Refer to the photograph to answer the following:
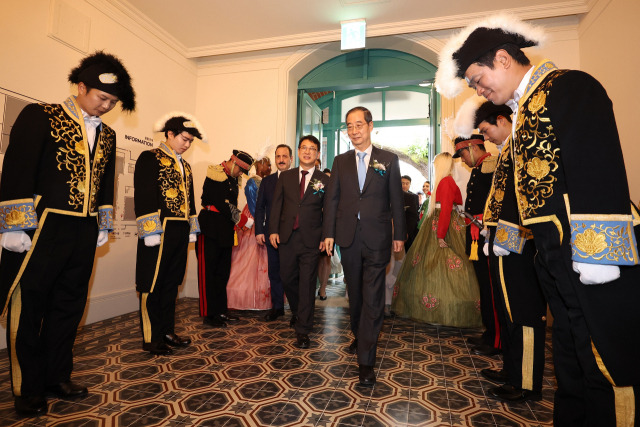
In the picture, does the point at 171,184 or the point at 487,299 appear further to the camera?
the point at 487,299

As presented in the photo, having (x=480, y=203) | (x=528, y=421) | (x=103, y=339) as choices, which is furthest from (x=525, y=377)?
(x=103, y=339)

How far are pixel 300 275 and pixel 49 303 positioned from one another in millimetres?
1783

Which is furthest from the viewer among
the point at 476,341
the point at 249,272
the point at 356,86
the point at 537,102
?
the point at 356,86

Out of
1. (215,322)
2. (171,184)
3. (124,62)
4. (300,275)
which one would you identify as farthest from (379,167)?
(124,62)

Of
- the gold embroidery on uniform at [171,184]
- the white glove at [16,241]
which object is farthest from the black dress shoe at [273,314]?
the white glove at [16,241]

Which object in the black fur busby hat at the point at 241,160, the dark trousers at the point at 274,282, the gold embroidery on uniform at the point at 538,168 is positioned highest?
the black fur busby hat at the point at 241,160

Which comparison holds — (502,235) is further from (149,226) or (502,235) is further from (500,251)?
(149,226)

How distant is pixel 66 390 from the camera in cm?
189

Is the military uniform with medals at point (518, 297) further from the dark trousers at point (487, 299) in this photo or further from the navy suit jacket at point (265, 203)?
the navy suit jacket at point (265, 203)

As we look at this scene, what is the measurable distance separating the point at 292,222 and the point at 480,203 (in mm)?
1653

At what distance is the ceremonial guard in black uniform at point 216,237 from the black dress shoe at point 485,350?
2375mm

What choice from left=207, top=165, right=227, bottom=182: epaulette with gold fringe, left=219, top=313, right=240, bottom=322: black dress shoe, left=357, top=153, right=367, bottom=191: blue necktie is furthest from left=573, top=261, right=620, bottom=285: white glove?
left=219, top=313, right=240, bottom=322: black dress shoe

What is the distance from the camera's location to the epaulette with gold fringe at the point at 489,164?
2688mm

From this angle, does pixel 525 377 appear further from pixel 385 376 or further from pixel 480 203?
pixel 480 203
